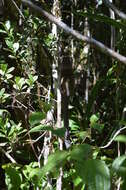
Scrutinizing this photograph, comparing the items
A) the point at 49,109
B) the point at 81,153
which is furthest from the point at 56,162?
the point at 49,109

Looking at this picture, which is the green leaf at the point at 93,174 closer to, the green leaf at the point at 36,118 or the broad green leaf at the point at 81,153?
the broad green leaf at the point at 81,153

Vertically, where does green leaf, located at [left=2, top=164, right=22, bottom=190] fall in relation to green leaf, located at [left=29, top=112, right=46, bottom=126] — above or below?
below

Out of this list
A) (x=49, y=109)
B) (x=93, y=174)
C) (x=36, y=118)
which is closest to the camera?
(x=93, y=174)

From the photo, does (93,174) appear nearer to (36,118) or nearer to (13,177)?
(36,118)

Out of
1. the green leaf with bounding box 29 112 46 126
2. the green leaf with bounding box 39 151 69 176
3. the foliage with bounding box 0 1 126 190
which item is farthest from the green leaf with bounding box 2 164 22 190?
the green leaf with bounding box 39 151 69 176

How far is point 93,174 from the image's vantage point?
0.72 meters

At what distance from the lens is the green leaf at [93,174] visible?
0.72 metres

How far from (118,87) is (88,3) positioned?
82 cm

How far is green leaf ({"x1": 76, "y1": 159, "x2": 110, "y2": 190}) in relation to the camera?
0.72 metres

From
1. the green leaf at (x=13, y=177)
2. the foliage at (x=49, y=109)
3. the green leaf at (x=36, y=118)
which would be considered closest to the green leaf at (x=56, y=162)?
the foliage at (x=49, y=109)

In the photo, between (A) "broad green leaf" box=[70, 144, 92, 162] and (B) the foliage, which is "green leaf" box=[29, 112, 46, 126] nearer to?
(B) the foliage

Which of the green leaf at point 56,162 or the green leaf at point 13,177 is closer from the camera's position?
→ the green leaf at point 56,162

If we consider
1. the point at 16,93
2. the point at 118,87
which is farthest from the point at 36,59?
the point at 118,87

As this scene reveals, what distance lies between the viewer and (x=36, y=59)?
4.87ft
